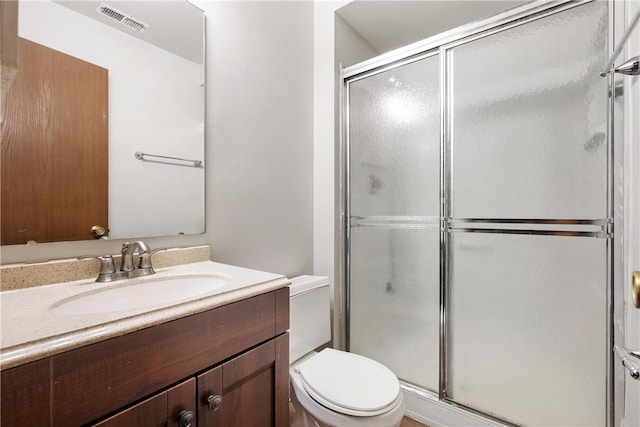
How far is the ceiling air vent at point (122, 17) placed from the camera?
101 centimetres

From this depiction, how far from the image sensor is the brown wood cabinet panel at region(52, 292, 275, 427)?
0.52 meters

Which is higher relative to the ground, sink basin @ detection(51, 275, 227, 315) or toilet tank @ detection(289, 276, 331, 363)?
sink basin @ detection(51, 275, 227, 315)

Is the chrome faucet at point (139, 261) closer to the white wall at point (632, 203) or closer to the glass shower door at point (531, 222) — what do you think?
the glass shower door at point (531, 222)

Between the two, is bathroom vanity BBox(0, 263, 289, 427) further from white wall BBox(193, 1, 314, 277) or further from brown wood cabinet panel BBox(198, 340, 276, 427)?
white wall BBox(193, 1, 314, 277)

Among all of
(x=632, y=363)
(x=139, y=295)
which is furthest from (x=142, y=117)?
(x=632, y=363)

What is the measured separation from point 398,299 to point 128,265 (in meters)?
1.37

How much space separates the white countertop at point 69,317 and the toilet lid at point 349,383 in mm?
527

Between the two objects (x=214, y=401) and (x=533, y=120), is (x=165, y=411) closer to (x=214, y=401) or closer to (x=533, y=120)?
(x=214, y=401)

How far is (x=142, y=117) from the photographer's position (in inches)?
43.7

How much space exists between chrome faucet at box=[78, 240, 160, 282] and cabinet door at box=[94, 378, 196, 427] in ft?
1.56

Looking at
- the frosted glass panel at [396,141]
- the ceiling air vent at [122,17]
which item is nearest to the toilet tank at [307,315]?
the frosted glass panel at [396,141]

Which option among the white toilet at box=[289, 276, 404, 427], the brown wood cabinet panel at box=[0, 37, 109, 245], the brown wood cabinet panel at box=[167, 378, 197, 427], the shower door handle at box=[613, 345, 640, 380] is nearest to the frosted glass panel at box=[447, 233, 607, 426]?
the shower door handle at box=[613, 345, 640, 380]

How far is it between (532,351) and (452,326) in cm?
34

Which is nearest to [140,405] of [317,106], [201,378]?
[201,378]
